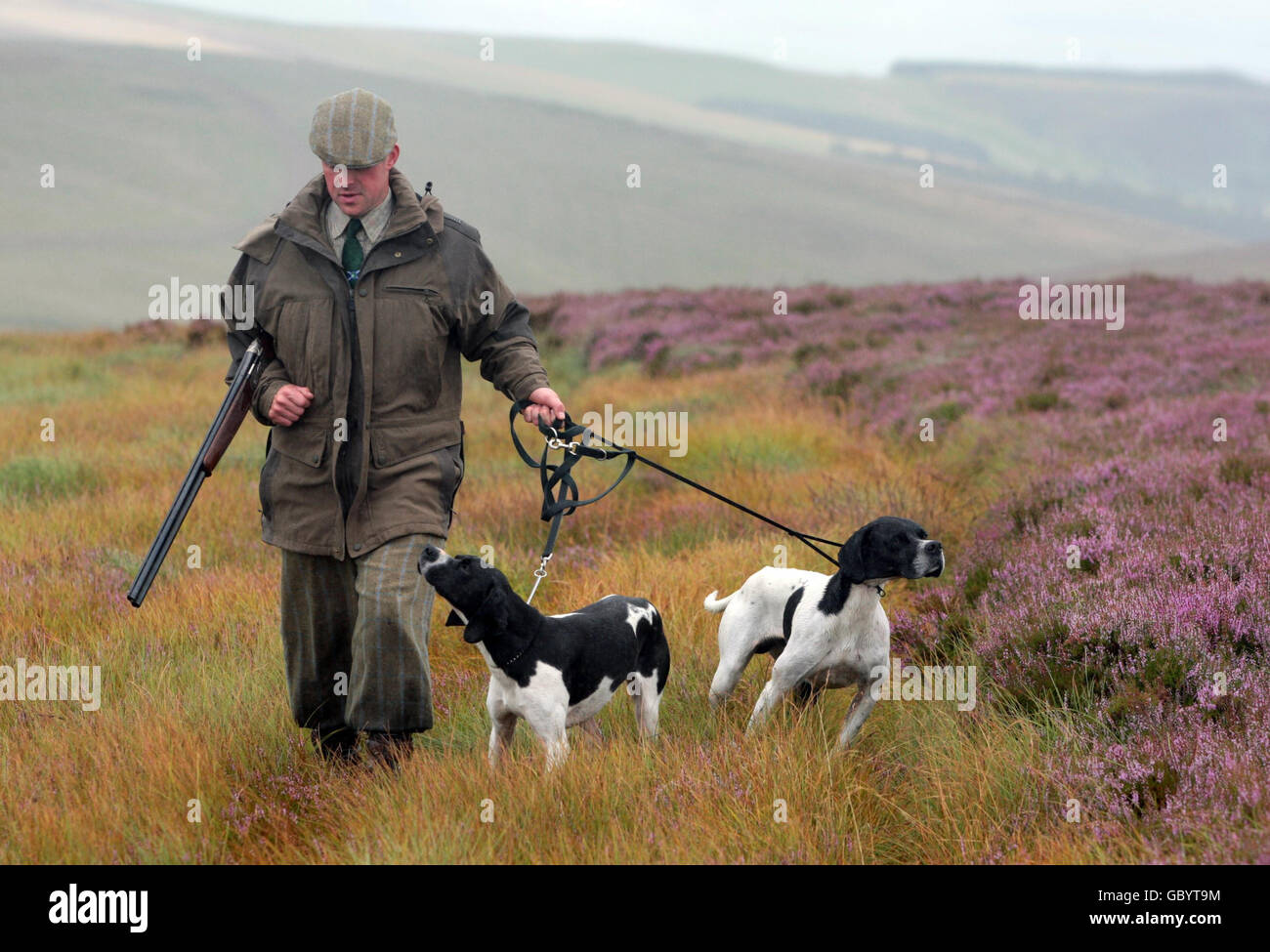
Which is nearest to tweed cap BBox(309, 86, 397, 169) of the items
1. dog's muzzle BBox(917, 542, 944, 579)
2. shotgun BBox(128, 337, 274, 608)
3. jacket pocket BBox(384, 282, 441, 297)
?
jacket pocket BBox(384, 282, 441, 297)

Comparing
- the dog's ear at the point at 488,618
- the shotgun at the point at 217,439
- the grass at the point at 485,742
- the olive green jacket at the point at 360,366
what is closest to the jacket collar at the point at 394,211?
the olive green jacket at the point at 360,366

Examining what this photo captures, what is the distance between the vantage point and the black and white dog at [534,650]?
13.1 feet

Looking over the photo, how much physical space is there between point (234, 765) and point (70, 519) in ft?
15.9

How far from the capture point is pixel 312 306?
4.46 meters

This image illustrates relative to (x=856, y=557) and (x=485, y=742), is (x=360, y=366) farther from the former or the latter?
(x=856, y=557)

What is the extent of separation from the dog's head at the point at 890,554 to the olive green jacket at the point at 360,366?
1557 mm

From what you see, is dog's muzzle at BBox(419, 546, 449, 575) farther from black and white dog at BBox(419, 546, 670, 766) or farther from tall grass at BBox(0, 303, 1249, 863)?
tall grass at BBox(0, 303, 1249, 863)

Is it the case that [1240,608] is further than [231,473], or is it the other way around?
[231,473]

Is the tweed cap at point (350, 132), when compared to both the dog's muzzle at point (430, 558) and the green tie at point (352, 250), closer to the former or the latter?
the green tie at point (352, 250)

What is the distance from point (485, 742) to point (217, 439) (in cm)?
160

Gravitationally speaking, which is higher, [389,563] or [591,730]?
[389,563]

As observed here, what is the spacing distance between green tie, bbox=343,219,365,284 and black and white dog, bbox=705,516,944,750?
2050 millimetres
